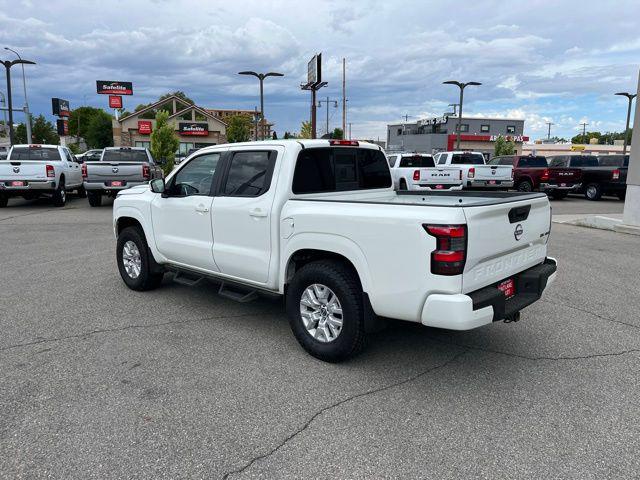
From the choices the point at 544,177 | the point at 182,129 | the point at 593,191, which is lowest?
the point at 593,191

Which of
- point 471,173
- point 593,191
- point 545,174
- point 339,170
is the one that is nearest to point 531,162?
point 545,174

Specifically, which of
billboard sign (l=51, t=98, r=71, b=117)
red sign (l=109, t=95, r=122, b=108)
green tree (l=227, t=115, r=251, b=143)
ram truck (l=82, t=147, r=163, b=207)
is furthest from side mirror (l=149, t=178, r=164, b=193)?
billboard sign (l=51, t=98, r=71, b=117)

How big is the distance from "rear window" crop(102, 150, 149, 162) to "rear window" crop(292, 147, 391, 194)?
12993 mm

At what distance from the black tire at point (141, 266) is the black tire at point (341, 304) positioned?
2462 millimetres

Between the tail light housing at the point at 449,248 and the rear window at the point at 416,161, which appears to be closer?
the tail light housing at the point at 449,248

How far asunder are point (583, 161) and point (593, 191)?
1550 millimetres

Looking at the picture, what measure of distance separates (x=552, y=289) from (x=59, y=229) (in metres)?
10.2

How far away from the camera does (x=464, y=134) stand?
7294 centimetres

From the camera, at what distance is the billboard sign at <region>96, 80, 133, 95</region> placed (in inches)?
2581

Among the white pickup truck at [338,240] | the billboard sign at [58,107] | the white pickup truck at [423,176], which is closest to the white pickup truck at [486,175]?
→ the white pickup truck at [423,176]

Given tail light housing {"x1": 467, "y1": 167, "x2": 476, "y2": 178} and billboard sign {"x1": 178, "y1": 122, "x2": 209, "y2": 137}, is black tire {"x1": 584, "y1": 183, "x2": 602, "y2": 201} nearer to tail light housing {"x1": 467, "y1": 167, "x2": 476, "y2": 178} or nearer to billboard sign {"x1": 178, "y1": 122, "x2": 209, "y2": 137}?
tail light housing {"x1": 467, "y1": 167, "x2": 476, "y2": 178}

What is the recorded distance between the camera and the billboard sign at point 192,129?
60.9 m

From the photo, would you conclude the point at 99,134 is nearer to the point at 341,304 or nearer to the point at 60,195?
the point at 60,195

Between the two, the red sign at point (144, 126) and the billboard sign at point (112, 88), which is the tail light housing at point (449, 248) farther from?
the billboard sign at point (112, 88)
